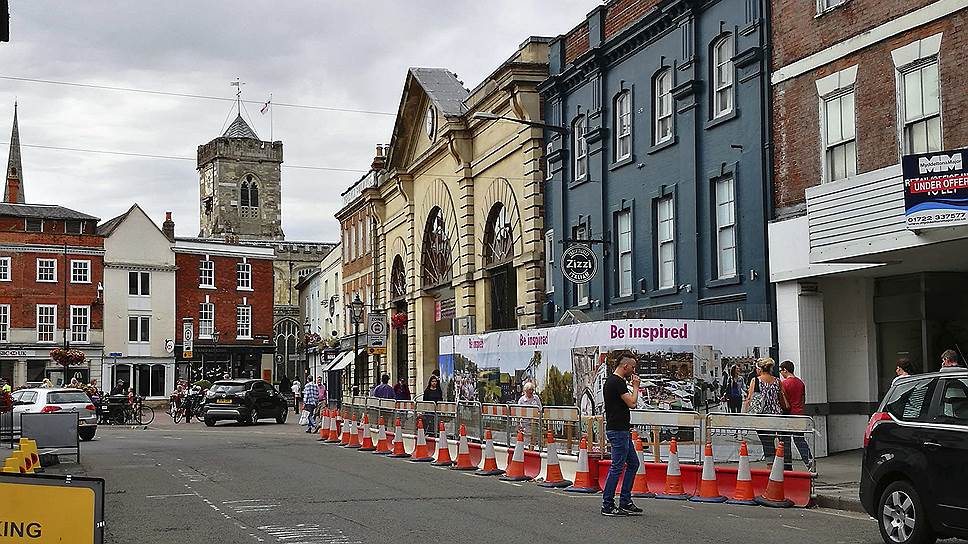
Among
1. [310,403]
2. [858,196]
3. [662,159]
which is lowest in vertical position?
[310,403]

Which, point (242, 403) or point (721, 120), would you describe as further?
point (242, 403)

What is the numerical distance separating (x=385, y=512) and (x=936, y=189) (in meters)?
8.58

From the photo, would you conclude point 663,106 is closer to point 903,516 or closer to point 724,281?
point 724,281

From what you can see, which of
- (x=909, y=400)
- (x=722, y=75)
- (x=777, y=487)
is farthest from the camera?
(x=722, y=75)

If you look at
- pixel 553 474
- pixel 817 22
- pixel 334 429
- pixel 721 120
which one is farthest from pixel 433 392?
pixel 817 22

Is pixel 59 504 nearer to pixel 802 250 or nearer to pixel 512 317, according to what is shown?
pixel 802 250

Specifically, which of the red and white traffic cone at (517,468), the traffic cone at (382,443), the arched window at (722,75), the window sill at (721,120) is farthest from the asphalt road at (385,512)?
the arched window at (722,75)

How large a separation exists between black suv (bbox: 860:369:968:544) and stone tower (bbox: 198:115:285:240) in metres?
110

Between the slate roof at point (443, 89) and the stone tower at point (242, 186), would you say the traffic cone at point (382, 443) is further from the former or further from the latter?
the stone tower at point (242, 186)

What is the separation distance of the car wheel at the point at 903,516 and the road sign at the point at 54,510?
24.7ft

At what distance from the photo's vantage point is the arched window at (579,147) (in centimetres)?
3070

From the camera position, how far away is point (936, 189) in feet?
54.5

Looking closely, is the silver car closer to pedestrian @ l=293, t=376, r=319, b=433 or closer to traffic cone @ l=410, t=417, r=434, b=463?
pedestrian @ l=293, t=376, r=319, b=433

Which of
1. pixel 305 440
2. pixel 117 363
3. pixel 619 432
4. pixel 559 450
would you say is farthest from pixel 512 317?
pixel 117 363
